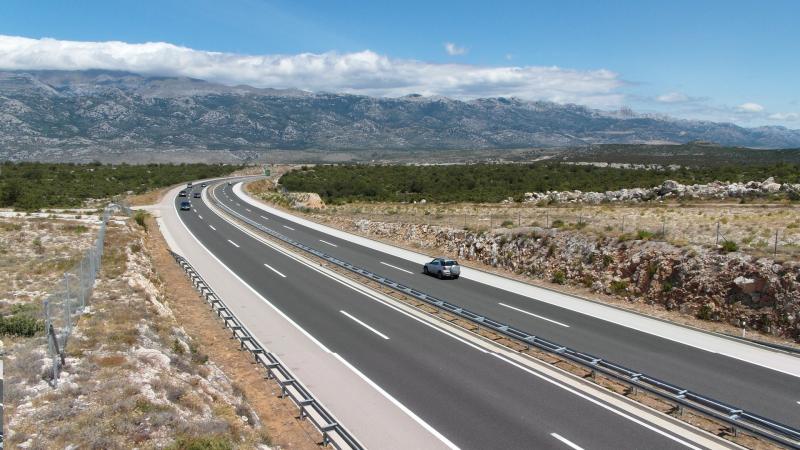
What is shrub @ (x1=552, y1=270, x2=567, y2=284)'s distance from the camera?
27.2 meters

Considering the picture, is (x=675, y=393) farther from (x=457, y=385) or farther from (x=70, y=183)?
(x=70, y=183)

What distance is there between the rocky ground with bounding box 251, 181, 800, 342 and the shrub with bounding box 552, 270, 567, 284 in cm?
3

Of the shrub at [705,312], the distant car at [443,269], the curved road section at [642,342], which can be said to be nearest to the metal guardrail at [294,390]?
the curved road section at [642,342]

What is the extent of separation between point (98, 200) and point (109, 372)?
59.5 meters

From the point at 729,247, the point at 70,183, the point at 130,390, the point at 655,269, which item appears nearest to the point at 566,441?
the point at 130,390

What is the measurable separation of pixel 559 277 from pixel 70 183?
243ft

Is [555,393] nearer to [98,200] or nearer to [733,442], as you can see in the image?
[733,442]

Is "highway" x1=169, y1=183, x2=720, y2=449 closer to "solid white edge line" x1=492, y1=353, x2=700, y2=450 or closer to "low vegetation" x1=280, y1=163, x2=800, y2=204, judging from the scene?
"solid white edge line" x1=492, y1=353, x2=700, y2=450

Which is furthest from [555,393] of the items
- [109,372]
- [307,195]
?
[307,195]

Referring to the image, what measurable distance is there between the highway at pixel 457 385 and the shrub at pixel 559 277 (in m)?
9.94

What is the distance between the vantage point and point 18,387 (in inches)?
414

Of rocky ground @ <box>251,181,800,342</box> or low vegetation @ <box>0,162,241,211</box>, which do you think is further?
low vegetation @ <box>0,162,241,211</box>

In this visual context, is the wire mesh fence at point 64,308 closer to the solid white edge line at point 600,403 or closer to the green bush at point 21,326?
the green bush at point 21,326

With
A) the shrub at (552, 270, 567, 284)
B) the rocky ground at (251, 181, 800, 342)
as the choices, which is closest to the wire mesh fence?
the rocky ground at (251, 181, 800, 342)
